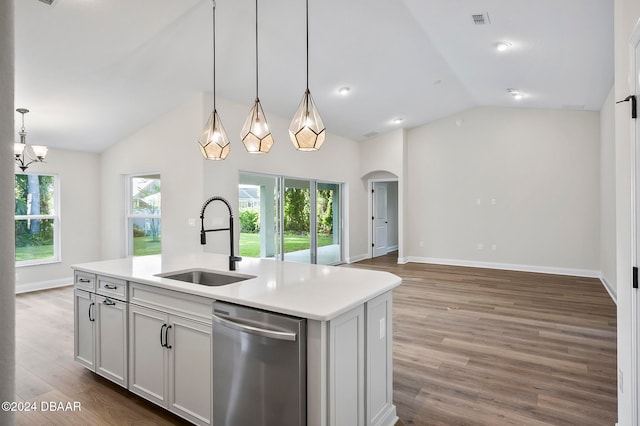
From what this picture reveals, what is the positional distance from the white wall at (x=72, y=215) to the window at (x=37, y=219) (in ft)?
0.34

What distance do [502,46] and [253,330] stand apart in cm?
460

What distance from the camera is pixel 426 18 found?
432 centimetres

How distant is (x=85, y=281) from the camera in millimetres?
2938

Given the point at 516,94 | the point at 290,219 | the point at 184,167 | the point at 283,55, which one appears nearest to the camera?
the point at 283,55

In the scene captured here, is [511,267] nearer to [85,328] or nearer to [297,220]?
[297,220]

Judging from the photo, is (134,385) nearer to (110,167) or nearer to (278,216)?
(278,216)

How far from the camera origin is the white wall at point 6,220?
0.37m

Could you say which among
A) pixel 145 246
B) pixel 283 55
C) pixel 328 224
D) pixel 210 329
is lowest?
pixel 210 329

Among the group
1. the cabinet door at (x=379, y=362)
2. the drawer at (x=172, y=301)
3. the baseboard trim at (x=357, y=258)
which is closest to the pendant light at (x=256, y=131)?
the drawer at (x=172, y=301)

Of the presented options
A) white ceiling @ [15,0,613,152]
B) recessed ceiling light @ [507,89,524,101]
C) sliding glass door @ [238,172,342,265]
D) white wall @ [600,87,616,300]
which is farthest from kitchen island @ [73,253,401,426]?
recessed ceiling light @ [507,89,524,101]

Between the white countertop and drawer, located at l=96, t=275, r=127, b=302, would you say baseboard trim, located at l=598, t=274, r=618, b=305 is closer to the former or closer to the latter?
the white countertop

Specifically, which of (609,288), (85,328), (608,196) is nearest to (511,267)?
(609,288)

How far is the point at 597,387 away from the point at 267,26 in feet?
15.0

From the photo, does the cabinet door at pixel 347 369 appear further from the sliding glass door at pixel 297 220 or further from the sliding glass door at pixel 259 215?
the sliding glass door at pixel 297 220
